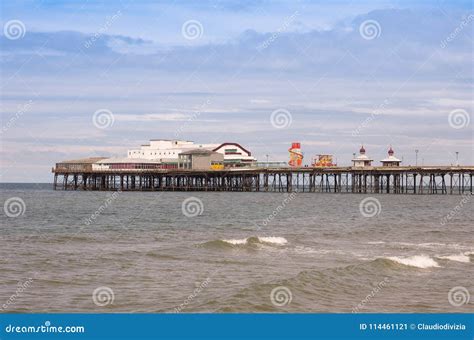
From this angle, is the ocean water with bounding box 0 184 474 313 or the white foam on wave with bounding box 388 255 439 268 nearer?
the ocean water with bounding box 0 184 474 313

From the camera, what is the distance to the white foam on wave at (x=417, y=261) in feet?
82.6

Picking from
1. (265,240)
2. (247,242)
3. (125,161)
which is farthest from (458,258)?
(125,161)

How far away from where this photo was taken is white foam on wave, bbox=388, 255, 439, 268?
2517 centimetres

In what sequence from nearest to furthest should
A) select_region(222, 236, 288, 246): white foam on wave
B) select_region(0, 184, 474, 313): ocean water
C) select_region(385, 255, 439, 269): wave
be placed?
select_region(0, 184, 474, 313): ocean water < select_region(385, 255, 439, 269): wave < select_region(222, 236, 288, 246): white foam on wave

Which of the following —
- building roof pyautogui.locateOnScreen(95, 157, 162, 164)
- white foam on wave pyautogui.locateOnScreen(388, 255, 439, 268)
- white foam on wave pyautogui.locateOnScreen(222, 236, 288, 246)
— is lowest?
white foam on wave pyautogui.locateOnScreen(388, 255, 439, 268)

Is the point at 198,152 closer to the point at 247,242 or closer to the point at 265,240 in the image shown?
the point at 265,240

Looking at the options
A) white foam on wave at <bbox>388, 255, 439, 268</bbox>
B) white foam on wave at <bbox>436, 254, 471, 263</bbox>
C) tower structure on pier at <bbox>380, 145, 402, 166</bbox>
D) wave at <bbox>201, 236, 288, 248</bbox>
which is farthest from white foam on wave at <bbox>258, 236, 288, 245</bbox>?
tower structure on pier at <bbox>380, 145, 402, 166</bbox>

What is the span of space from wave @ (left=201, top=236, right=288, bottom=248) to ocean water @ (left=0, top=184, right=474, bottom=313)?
0.05m

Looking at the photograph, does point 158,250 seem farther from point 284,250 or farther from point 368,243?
point 368,243

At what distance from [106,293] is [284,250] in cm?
1162

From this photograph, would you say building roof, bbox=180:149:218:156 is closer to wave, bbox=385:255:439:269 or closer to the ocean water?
the ocean water

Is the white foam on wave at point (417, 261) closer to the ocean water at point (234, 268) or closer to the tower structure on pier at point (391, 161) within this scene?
Answer: the ocean water at point (234, 268)

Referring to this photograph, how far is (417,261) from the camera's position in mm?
25656

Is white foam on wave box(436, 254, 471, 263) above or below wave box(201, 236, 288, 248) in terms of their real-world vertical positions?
below
